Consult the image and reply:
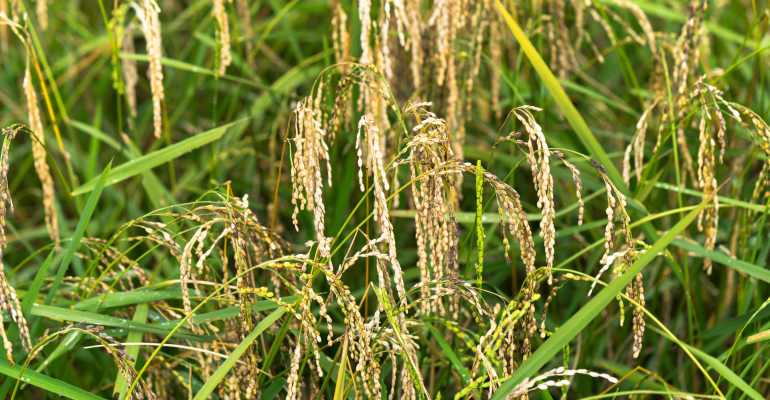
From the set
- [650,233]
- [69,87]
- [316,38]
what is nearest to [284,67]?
[316,38]

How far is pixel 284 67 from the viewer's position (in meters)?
2.54

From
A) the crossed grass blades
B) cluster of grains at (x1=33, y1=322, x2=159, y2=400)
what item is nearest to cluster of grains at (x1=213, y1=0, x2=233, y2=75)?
the crossed grass blades

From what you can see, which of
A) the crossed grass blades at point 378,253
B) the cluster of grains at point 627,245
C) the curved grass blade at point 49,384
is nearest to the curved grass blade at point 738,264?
the crossed grass blades at point 378,253

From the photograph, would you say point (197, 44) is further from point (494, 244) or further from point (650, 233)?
point (650, 233)

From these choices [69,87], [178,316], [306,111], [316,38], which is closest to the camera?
[306,111]

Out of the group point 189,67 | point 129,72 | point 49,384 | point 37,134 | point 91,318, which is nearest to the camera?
point 49,384

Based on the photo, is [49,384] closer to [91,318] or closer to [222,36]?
[91,318]

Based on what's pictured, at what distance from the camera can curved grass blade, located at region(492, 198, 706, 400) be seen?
0.89 m

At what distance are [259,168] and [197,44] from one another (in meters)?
0.71

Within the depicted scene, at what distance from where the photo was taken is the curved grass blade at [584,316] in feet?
2.90

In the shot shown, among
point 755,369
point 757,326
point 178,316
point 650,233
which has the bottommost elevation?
point 755,369

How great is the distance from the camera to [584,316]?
919mm

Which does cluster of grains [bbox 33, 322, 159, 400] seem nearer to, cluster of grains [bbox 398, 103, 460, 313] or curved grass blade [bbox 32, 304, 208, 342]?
curved grass blade [bbox 32, 304, 208, 342]

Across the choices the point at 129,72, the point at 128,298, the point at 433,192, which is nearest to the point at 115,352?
the point at 128,298
